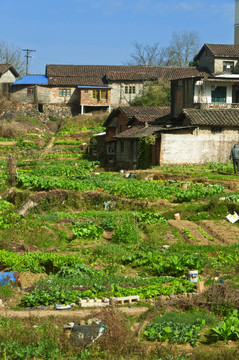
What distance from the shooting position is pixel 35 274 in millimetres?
12047

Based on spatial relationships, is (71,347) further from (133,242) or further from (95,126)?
(95,126)

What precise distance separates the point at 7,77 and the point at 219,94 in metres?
28.7

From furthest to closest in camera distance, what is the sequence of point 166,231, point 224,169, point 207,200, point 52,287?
point 224,169 < point 207,200 < point 166,231 < point 52,287

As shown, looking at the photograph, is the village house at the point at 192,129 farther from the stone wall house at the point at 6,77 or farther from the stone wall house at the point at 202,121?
the stone wall house at the point at 6,77

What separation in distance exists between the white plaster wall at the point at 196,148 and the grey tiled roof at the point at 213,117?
0.71 m

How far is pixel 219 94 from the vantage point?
121 ft

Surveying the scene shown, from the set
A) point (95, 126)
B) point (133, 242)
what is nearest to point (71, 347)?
point (133, 242)

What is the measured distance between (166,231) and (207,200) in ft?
13.3

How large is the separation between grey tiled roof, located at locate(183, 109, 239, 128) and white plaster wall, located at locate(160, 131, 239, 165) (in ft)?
2.33

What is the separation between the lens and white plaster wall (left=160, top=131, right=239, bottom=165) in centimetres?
3127

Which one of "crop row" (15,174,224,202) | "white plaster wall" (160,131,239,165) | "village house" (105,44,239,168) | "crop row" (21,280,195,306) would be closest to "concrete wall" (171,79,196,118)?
"village house" (105,44,239,168)

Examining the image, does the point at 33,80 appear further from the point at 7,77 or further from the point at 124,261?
the point at 124,261

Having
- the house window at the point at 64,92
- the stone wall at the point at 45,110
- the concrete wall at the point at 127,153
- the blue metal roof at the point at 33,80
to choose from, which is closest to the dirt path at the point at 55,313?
the concrete wall at the point at 127,153

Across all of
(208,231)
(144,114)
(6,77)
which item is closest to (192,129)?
(144,114)
